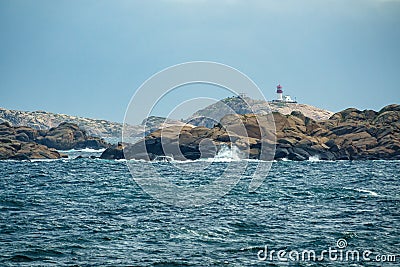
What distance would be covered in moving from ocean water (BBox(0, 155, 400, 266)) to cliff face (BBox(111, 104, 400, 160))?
67927 mm

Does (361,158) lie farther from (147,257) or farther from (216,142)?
(147,257)

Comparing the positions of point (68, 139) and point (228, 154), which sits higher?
point (68, 139)

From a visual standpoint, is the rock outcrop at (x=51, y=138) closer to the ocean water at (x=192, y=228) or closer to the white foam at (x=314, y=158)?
the white foam at (x=314, y=158)

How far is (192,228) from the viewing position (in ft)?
89.8

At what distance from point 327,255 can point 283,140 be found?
91.0 m

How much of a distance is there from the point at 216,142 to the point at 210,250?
9118 cm

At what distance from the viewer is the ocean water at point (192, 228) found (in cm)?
2175

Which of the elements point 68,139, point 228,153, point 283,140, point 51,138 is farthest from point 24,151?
point 283,140

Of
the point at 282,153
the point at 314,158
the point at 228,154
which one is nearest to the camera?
the point at 282,153

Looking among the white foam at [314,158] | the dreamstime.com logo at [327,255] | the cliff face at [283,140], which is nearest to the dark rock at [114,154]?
the cliff face at [283,140]

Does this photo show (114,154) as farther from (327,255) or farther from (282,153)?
(327,255)

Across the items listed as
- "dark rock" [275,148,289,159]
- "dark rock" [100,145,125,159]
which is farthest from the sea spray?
"dark rock" [100,145,125,159]

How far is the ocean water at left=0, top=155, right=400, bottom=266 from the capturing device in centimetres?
2175

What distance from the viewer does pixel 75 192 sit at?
44.8 m
